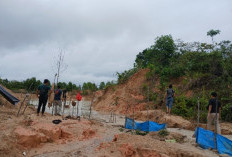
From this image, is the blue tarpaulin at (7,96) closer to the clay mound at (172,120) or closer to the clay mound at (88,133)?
the clay mound at (88,133)

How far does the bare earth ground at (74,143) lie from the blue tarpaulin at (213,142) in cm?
22

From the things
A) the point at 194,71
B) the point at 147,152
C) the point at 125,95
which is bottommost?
the point at 147,152

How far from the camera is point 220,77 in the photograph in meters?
11.9

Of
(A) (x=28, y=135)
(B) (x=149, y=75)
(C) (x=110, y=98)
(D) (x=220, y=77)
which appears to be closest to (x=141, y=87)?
(B) (x=149, y=75)

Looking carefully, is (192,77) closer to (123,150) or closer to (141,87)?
(141,87)

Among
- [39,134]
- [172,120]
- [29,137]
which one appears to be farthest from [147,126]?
[29,137]

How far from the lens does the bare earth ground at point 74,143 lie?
13.9 feet

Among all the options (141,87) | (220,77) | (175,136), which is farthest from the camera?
(141,87)

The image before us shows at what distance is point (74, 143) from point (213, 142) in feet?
12.0

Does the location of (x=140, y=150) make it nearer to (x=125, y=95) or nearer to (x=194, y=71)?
(x=194, y=71)

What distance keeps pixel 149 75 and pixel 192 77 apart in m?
4.09

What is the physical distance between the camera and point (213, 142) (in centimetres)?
503

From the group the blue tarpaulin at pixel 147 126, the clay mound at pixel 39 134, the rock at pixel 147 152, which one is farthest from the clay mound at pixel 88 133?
the rock at pixel 147 152

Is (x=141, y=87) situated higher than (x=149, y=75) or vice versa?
(x=149, y=75)
